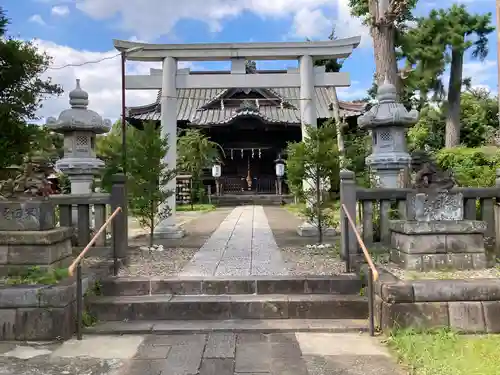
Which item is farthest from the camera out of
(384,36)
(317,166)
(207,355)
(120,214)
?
(384,36)

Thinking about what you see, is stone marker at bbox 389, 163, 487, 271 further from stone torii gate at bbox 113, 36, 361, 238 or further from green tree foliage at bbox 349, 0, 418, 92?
green tree foliage at bbox 349, 0, 418, 92

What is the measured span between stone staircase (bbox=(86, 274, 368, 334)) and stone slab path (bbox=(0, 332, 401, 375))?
194 millimetres

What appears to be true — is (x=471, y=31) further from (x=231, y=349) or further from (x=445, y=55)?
(x=231, y=349)

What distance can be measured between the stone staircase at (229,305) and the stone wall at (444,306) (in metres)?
0.44

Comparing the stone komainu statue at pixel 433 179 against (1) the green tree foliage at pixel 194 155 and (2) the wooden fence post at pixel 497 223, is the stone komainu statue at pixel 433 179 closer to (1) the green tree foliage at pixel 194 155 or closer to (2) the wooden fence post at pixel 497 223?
(2) the wooden fence post at pixel 497 223

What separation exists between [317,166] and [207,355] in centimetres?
454

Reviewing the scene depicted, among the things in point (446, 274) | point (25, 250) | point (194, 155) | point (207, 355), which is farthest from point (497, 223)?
point (194, 155)

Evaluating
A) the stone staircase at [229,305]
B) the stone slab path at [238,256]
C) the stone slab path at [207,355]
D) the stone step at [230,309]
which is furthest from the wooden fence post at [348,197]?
the stone slab path at [207,355]

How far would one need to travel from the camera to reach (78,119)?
825 centimetres

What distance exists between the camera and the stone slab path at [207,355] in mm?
3736

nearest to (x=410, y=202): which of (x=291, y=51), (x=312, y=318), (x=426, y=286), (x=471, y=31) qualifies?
(x=426, y=286)

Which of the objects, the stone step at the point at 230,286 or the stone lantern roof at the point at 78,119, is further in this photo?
the stone lantern roof at the point at 78,119

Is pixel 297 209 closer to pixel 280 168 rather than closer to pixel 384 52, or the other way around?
pixel 280 168

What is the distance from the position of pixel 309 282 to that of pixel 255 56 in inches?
245
